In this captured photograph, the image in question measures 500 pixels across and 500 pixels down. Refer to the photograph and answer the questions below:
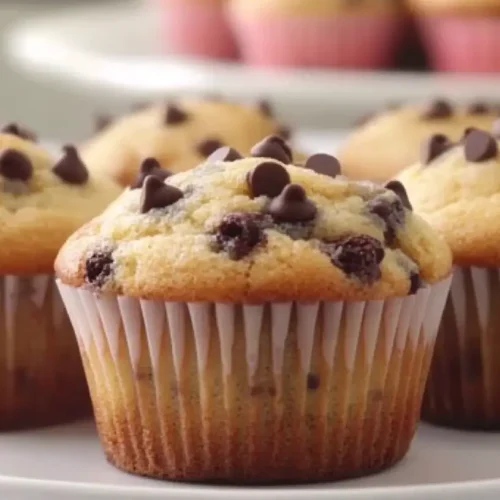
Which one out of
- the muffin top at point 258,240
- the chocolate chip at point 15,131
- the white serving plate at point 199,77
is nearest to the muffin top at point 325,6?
the white serving plate at point 199,77

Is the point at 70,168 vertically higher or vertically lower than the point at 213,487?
higher

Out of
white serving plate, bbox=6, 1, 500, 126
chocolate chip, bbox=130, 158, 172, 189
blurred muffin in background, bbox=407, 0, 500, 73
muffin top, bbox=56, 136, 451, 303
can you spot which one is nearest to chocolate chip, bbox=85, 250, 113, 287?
muffin top, bbox=56, 136, 451, 303

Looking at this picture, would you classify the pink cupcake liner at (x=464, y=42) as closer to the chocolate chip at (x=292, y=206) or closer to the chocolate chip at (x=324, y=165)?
the chocolate chip at (x=324, y=165)

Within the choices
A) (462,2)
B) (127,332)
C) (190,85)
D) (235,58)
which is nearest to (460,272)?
(127,332)

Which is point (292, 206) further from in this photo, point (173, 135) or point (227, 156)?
point (173, 135)

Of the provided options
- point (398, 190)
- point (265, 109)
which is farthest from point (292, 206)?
point (265, 109)

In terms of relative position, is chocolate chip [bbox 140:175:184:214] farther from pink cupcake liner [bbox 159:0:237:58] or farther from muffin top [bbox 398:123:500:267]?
pink cupcake liner [bbox 159:0:237:58]
